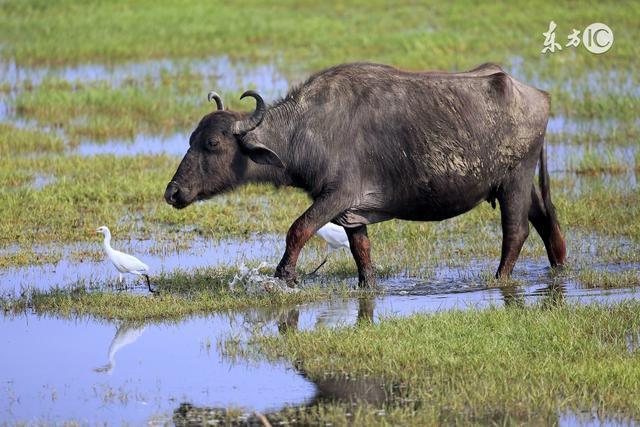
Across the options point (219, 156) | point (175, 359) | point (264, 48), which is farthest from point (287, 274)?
point (264, 48)

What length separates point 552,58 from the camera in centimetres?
2083

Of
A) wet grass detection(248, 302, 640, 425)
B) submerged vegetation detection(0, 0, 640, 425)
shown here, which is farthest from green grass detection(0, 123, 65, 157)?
wet grass detection(248, 302, 640, 425)

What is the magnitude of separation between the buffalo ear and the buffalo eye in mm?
190

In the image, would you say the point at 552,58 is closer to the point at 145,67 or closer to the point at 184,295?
the point at 145,67

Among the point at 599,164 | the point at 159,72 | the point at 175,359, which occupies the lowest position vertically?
the point at 175,359

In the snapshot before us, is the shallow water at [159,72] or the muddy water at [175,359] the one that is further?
the shallow water at [159,72]

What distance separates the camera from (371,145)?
917 centimetres

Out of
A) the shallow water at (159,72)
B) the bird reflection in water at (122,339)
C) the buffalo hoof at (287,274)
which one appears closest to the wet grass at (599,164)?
the buffalo hoof at (287,274)

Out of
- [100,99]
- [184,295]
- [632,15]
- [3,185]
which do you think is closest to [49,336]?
[184,295]

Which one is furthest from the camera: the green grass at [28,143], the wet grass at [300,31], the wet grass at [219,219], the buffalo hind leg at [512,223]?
the wet grass at [300,31]

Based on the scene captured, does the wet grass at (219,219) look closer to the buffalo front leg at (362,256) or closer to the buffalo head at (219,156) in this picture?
the buffalo front leg at (362,256)

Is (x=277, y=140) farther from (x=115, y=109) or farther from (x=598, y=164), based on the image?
(x=115, y=109)

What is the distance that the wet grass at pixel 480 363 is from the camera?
20.4 feet

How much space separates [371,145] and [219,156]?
1118 mm
